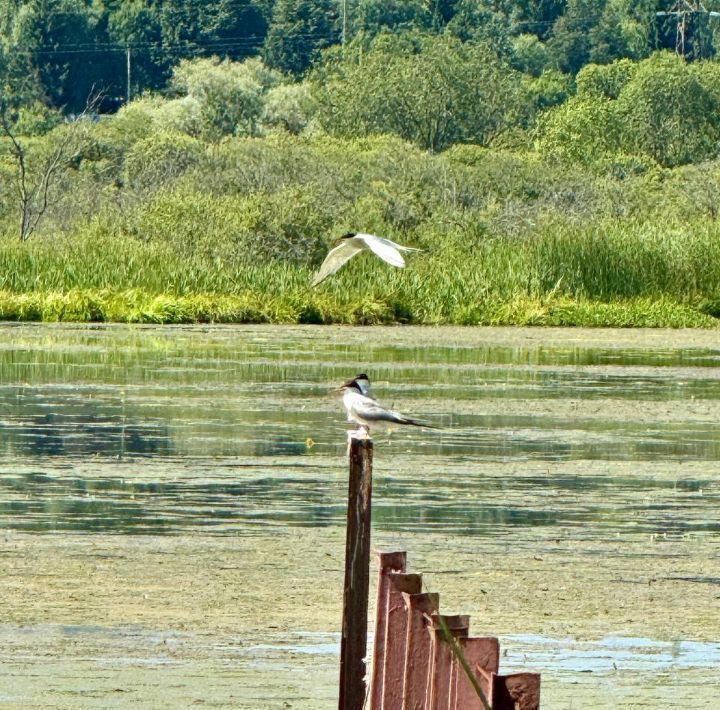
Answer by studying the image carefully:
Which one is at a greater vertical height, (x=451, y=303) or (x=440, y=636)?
(x=440, y=636)

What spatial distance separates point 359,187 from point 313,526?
1673 inches

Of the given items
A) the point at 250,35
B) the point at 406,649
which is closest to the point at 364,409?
the point at 406,649

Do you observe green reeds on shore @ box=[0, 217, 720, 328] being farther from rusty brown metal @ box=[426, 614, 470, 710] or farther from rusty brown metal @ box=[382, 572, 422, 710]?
rusty brown metal @ box=[426, 614, 470, 710]

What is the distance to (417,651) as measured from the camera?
6.31 metres

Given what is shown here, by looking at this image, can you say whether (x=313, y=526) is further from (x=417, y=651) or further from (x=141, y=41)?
(x=141, y=41)

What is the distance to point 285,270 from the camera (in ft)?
124

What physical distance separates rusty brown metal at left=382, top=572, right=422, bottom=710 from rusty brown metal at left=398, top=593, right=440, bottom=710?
26 centimetres

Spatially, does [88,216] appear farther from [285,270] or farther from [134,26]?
[134,26]

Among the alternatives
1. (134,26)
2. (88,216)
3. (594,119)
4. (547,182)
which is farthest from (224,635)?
(134,26)

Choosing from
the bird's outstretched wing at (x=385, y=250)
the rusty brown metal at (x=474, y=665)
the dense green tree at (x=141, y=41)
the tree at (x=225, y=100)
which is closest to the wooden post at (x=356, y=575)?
the rusty brown metal at (x=474, y=665)

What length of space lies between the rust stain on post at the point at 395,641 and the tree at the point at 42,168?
3548cm

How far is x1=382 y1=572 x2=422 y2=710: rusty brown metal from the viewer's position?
6.59 metres

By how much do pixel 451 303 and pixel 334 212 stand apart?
11307 millimetres

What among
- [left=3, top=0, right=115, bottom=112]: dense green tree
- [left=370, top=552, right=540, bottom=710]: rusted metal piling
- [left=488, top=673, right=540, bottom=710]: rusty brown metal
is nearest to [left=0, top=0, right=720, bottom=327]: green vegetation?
[left=3, top=0, right=115, bottom=112]: dense green tree
